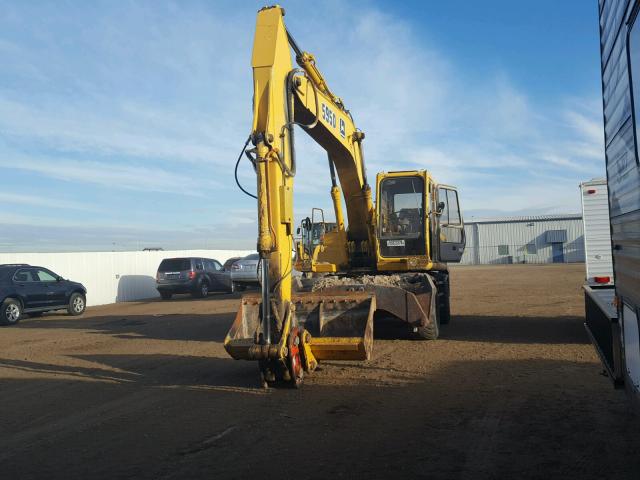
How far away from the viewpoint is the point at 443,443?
5.10 metres

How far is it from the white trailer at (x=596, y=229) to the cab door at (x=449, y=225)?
9.30ft

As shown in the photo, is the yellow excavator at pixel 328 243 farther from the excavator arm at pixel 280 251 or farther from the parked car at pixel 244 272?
the parked car at pixel 244 272

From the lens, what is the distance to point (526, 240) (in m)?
58.8

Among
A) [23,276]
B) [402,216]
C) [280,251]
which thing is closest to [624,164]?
[280,251]

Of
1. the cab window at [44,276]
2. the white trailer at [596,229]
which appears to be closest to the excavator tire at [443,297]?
the white trailer at [596,229]

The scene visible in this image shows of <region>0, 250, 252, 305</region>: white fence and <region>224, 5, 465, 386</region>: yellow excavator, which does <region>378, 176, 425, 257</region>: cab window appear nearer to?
→ <region>224, 5, 465, 386</region>: yellow excavator

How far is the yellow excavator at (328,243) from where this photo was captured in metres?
7.11

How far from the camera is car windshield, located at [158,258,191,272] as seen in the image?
24.5 metres

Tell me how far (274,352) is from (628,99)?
4408 mm

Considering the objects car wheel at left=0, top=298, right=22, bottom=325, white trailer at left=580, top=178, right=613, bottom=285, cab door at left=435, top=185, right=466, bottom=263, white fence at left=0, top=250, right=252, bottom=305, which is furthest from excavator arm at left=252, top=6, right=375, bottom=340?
white fence at left=0, top=250, right=252, bottom=305

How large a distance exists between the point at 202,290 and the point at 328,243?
13401 mm

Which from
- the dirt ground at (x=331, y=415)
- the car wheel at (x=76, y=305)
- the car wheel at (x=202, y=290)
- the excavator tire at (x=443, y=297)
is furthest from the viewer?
the car wheel at (x=202, y=290)

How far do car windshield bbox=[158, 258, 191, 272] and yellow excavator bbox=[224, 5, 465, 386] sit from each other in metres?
11.2

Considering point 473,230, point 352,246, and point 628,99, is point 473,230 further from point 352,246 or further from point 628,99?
point 628,99
